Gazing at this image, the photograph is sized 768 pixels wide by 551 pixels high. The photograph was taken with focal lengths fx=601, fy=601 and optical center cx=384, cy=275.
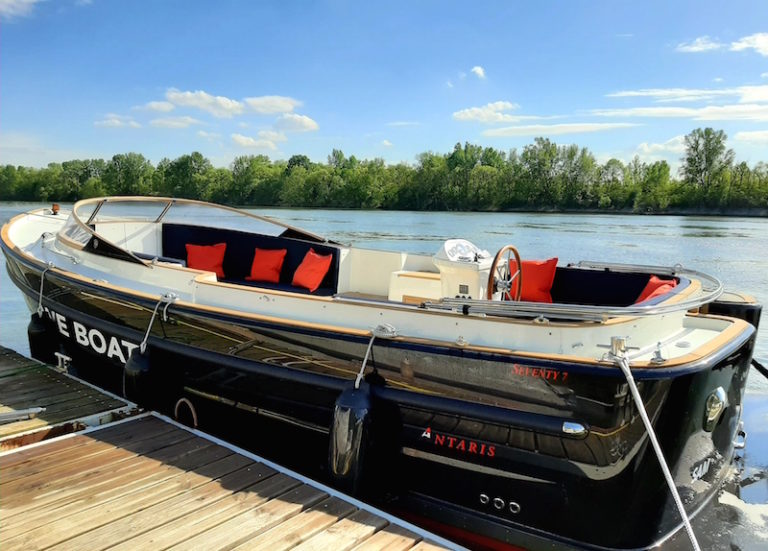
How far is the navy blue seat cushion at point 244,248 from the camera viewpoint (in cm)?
577

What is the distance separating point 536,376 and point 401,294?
2.05 metres

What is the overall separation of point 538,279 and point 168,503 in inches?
116

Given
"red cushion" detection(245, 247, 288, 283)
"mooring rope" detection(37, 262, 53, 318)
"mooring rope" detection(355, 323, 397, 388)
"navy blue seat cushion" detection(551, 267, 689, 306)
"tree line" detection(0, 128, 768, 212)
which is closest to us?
"mooring rope" detection(355, 323, 397, 388)

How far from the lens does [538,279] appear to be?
4551mm

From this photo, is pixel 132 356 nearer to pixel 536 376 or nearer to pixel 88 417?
pixel 88 417

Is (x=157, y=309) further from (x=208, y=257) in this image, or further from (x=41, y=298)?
(x=208, y=257)

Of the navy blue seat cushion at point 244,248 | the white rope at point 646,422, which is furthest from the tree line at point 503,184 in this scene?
the white rope at point 646,422

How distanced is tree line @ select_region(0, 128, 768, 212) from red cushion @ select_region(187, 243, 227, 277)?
40799mm

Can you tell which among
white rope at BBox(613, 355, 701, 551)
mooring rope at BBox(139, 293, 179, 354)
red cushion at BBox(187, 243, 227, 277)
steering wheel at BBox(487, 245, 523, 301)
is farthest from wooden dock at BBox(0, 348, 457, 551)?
red cushion at BBox(187, 243, 227, 277)

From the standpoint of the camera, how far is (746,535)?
3.89 metres

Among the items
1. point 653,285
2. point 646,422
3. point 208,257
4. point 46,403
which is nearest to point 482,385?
point 646,422

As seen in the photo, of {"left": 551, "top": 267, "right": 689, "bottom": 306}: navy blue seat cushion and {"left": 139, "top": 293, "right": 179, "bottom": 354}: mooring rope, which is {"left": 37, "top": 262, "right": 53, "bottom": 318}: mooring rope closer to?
{"left": 139, "top": 293, "right": 179, "bottom": 354}: mooring rope

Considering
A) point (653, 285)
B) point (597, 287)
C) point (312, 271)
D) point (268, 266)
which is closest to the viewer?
point (653, 285)

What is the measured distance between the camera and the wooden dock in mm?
2764
